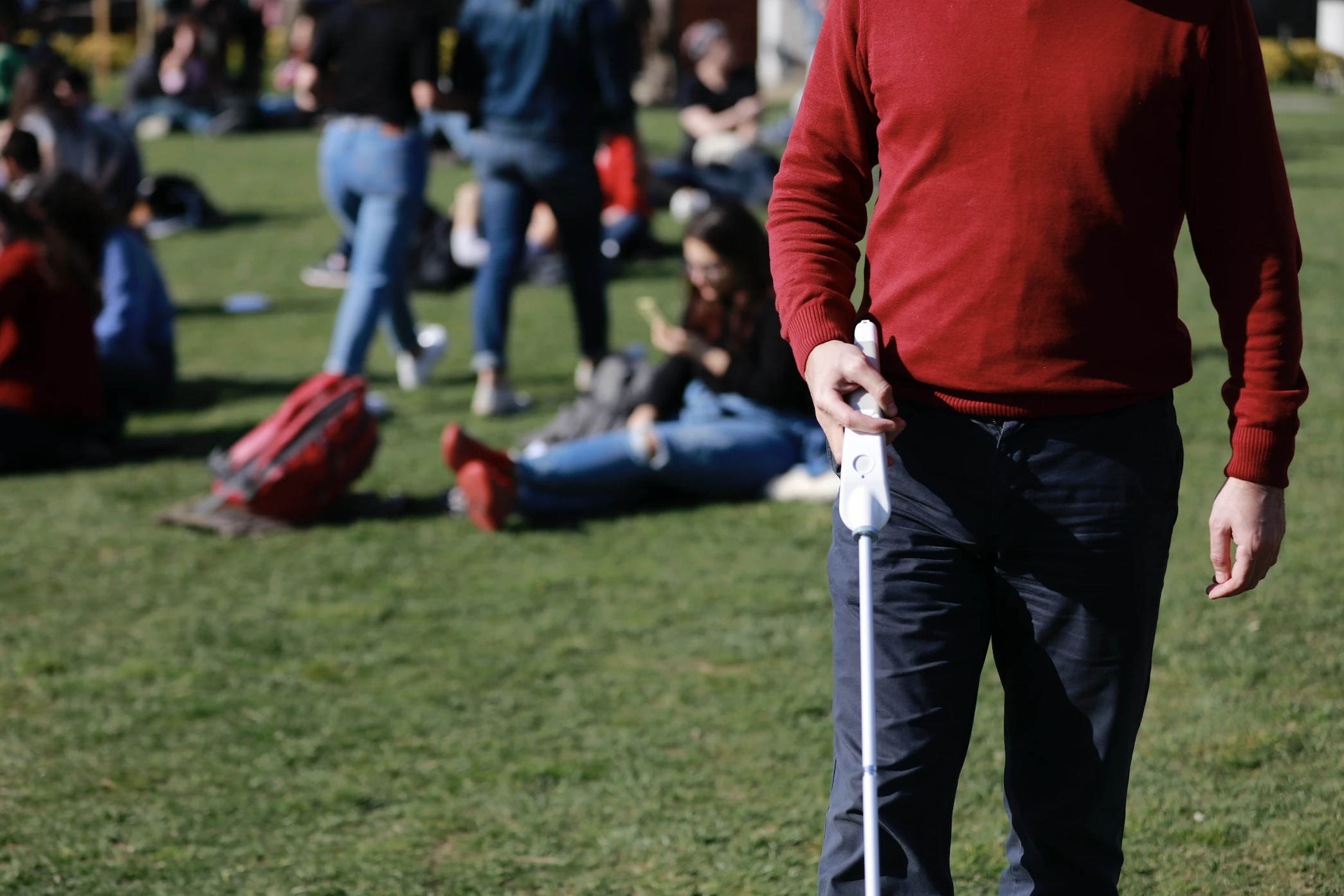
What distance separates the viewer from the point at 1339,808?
3160 mm

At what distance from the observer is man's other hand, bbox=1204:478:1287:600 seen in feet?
6.47

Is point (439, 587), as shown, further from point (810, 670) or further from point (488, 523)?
point (810, 670)

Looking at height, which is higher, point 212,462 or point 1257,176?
point 1257,176

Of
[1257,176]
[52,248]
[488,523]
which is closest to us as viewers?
[1257,176]

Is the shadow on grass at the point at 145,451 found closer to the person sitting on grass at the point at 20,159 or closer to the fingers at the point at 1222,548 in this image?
the person sitting on grass at the point at 20,159

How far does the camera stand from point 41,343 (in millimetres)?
6016

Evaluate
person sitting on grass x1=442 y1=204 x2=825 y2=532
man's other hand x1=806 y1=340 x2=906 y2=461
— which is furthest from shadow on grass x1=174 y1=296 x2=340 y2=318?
man's other hand x1=806 y1=340 x2=906 y2=461

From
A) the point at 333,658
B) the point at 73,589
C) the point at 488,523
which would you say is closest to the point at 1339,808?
the point at 333,658

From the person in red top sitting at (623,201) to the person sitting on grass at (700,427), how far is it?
189 inches

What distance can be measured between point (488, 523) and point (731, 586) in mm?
1024

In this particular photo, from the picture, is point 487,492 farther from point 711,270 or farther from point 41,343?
point 41,343

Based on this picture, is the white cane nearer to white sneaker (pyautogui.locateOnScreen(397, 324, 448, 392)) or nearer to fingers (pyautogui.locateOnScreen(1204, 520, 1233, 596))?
fingers (pyautogui.locateOnScreen(1204, 520, 1233, 596))

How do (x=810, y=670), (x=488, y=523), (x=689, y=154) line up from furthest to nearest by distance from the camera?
(x=689, y=154) → (x=488, y=523) → (x=810, y=670)

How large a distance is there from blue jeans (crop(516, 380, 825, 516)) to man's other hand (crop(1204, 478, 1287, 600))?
3438mm
